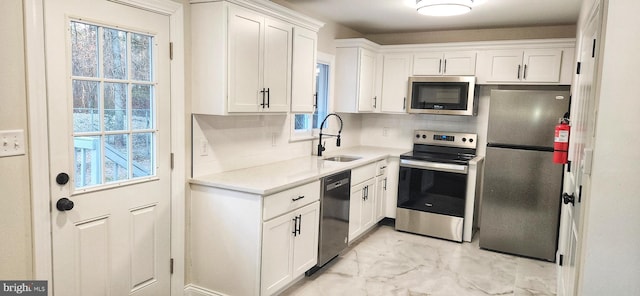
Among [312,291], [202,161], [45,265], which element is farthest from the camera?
[312,291]

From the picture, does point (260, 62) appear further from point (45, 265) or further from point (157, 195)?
point (45, 265)

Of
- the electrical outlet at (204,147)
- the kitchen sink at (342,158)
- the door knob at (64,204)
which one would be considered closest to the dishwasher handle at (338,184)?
the kitchen sink at (342,158)

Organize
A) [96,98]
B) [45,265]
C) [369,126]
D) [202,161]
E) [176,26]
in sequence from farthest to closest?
[369,126] < [202,161] < [176,26] < [96,98] < [45,265]

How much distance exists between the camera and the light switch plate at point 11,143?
186cm

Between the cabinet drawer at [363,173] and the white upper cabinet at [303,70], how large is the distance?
2.48ft

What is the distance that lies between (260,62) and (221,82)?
0.39 m

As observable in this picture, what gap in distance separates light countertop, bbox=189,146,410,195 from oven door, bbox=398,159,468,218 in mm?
518

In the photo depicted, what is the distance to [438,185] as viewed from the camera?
446 centimetres

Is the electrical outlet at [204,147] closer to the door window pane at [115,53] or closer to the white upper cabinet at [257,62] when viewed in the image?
the white upper cabinet at [257,62]

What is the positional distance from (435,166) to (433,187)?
23 centimetres

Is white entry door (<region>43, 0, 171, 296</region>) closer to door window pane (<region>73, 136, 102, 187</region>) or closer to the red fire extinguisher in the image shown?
door window pane (<region>73, 136, 102, 187</region>)

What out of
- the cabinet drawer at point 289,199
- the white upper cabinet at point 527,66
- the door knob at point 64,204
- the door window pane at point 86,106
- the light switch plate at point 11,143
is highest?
the white upper cabinet at point 527,66

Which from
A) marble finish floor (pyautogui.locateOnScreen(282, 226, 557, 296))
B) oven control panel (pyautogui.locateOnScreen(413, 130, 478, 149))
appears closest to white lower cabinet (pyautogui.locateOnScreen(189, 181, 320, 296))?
marble finish floor (pyautogui.locateOnScreen(282, 226, 557, 296))

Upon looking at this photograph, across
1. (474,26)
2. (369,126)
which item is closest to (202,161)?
(369,126)
